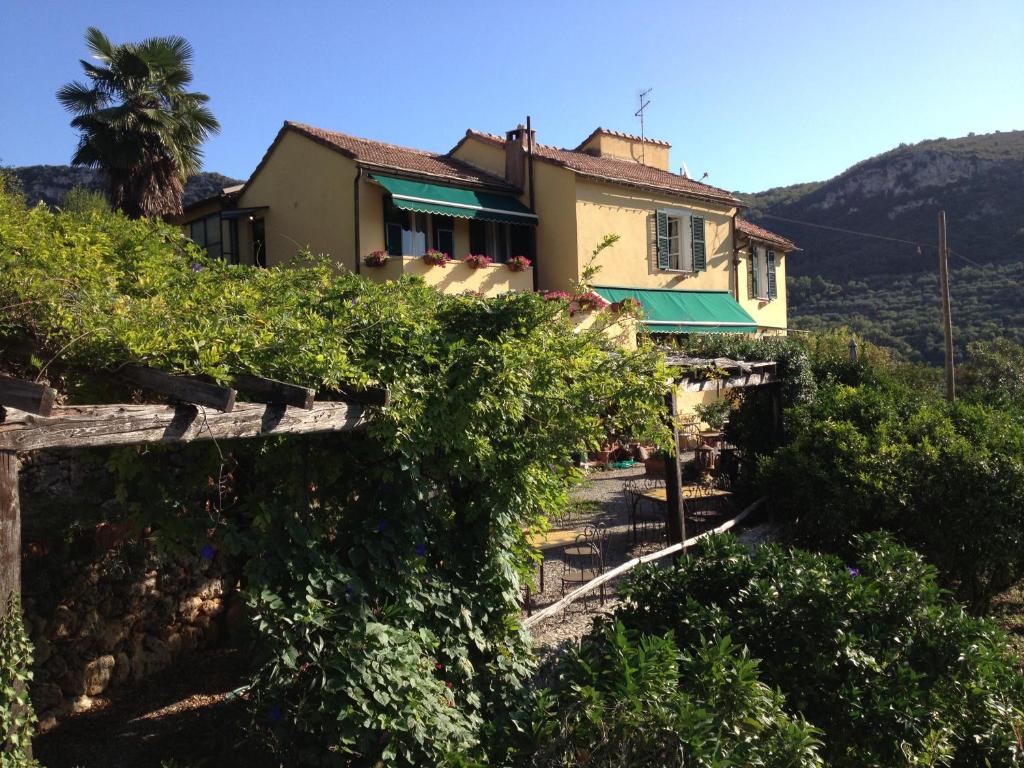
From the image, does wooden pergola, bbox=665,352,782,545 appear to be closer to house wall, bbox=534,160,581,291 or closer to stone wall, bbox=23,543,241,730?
stone wall, bbox=23,543,241,730

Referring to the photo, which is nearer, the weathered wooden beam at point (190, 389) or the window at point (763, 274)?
the weathered wooden beam at point (190, 389)

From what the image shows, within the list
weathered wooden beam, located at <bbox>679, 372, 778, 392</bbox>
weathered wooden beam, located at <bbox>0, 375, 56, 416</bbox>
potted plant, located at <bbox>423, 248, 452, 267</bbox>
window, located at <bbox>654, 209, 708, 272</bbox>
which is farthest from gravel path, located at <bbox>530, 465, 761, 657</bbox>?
window, located at <bbox>654, 209, 708, 272</bbox>

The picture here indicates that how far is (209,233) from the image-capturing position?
2088 centimetres

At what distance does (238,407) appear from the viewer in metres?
4.19

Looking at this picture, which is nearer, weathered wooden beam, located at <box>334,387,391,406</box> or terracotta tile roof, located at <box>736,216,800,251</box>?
weathered wooden beam, located at <box>334,387,391,406</box>

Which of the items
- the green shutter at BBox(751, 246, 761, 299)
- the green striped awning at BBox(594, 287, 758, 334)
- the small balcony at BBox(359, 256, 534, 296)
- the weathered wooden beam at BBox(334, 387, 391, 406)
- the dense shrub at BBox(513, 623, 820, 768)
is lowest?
the dense shrub at BBox(513, 623, 820, 768)

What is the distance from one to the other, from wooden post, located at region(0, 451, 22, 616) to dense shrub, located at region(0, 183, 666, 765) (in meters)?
0.83

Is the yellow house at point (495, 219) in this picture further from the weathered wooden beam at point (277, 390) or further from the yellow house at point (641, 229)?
the weathered wooden beam at point (277, 390)

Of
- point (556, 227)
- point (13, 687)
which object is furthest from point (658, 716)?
point (556, 227)

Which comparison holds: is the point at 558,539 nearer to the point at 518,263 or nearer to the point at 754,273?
the point at 518,263

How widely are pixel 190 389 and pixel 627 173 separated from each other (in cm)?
2056

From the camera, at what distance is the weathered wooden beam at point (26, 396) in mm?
3172

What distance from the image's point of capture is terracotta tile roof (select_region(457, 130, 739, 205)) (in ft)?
67.4

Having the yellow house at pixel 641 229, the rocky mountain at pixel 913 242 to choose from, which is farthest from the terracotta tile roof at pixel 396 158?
the rocky mountain at pixel 913 242
